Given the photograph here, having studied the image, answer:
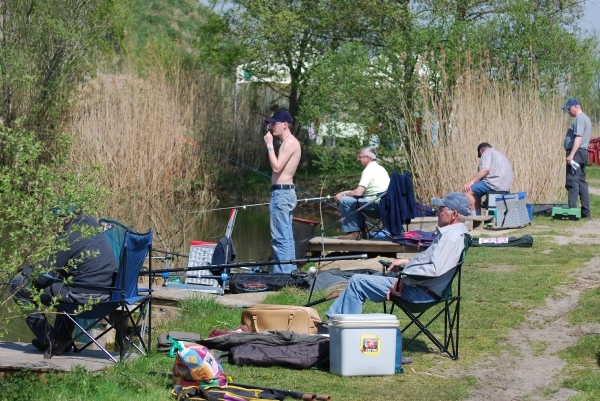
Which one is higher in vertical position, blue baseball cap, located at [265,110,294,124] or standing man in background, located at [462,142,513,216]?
blue baseball cap, located at [265,110,294,124]

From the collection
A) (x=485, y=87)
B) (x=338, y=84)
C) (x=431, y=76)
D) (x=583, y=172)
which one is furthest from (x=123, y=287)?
(x=338, y=84)

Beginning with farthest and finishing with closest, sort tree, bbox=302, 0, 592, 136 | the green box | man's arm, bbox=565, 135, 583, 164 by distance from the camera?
1. tree, bbox=302, 0, 592, 136
2. the green box
3. man's arm, bbox=565, 135, 583, 164

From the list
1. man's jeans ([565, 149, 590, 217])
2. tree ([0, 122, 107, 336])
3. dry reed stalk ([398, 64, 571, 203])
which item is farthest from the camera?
dry reed stalk ([398, 64, 571, 203])

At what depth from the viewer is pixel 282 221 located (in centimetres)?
900

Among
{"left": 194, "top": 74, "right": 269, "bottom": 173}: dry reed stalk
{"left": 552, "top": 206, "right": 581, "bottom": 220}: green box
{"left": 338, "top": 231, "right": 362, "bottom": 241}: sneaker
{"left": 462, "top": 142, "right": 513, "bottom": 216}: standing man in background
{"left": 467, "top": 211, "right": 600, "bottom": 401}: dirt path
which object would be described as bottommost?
{"left": 467, "top": 211, "right": 600, "bottom": 401}: dirt path

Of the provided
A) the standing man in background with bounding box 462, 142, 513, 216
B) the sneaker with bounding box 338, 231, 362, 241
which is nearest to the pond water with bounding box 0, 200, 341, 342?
the sneaker with bounding box 338, 231, 362, 241

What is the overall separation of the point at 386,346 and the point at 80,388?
1.73 m

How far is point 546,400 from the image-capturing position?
5.20 metres

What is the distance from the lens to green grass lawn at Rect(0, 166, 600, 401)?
524 centimetres

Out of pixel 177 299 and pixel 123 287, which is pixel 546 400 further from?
pixel 177 299

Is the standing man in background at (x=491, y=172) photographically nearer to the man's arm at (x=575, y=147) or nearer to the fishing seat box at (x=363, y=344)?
the man's arm at (x=575, y=147)

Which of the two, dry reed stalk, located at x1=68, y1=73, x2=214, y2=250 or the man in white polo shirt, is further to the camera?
dry reed stalk, located at x1=68, y1=73, x2=214, y2=250

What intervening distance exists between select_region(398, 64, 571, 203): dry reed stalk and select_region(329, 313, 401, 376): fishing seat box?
29.3ft

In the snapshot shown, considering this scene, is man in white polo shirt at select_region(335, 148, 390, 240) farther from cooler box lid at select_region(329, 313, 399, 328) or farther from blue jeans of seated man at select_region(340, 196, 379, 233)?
cooler box lid at select_region(329, 313, 399, 328)
